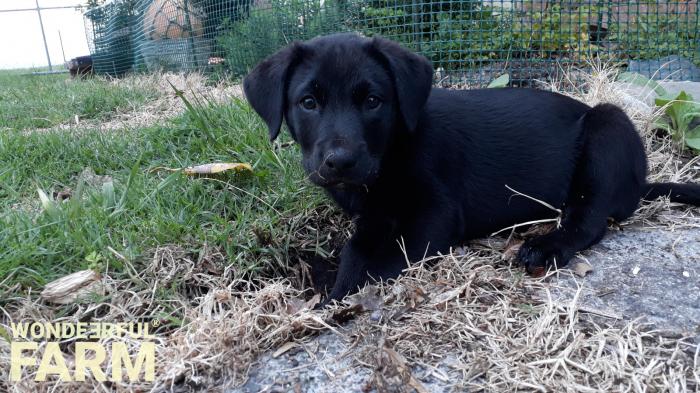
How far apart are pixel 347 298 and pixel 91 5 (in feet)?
38.3

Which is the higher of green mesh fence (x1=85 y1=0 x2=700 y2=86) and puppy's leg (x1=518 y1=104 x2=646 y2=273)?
green mesh fence (x1=85 y1=0 x2=700 y2=86)

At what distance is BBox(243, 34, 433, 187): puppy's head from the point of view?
229 centimetres

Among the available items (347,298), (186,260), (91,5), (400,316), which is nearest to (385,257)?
(347,298)

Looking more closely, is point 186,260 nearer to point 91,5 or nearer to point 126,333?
point 126,333

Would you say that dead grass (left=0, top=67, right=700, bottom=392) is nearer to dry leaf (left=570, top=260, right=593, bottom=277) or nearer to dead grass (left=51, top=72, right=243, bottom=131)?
dry leaf (left=570, top=260, right=593, bottom=277)

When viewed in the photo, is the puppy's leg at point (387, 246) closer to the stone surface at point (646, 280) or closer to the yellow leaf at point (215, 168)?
the stone surface at point (646, 280)

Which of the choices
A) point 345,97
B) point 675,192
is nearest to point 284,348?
point 345,97

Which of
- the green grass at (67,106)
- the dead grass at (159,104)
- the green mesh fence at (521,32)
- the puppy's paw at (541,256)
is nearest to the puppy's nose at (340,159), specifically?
the puppy's paw at (541,256)

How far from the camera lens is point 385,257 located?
98.3 inches

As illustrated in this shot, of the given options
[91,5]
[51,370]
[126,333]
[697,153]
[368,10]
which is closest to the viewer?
[51,370]

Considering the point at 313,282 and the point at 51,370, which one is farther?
the point at 313,282

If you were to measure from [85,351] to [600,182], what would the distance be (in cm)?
230

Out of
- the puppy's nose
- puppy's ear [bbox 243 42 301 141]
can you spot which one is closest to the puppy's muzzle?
the puppy's nose

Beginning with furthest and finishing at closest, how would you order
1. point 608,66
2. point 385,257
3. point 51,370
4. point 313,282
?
point 608,66, point 313,282, point 385,257, point 51,370
